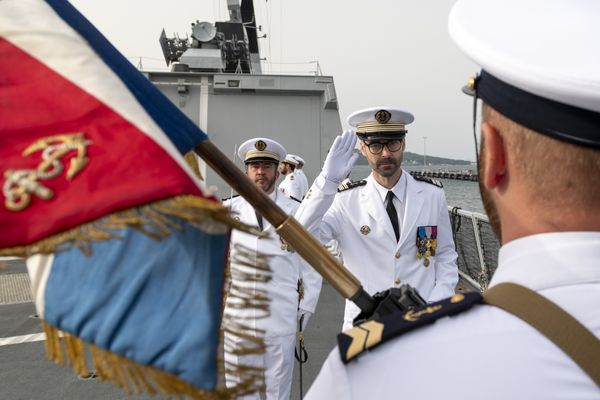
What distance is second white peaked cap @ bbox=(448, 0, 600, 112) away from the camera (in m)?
0.69

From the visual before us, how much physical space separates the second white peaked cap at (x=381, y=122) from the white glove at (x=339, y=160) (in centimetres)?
45

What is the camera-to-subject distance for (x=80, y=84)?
0.93 m

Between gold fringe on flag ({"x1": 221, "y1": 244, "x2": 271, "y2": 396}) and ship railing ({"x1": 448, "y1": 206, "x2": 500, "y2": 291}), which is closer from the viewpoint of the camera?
gold fringe on flag ({"x1": 221, "y1": 244, "x2": 271, "y2": 396})

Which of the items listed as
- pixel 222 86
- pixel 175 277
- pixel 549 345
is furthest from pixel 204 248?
pixel 222 86

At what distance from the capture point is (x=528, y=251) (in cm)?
74

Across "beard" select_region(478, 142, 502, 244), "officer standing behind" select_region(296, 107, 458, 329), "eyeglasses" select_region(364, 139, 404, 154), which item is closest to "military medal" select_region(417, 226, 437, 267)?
"officer standing behind" select_region(296, 107, 458, 329)

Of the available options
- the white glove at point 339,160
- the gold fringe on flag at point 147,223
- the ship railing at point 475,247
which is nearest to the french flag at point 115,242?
the gold fringe on flag at point 147,223

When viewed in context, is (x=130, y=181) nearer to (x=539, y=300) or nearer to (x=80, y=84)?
(x=80, y=84)

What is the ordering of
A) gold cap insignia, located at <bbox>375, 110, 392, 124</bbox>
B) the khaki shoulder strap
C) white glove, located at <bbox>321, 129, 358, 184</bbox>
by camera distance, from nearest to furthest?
1. the khaki shoulder strap
2. white glove, located at <bbox>321, 129, 358, 184</bbox>
3. gold cap insignia, located at <bbox>375, 110, 392, 124</bbox>

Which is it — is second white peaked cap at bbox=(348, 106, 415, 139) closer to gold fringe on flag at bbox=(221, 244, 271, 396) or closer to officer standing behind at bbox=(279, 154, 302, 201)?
gold fringe on flag at bbox=(221, 244, 271, 396)

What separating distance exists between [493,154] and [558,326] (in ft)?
0.95

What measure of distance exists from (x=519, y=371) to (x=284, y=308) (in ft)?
9.28

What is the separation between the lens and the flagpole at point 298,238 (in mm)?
1084

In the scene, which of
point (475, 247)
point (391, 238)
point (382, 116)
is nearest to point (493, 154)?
point (391, 238)
